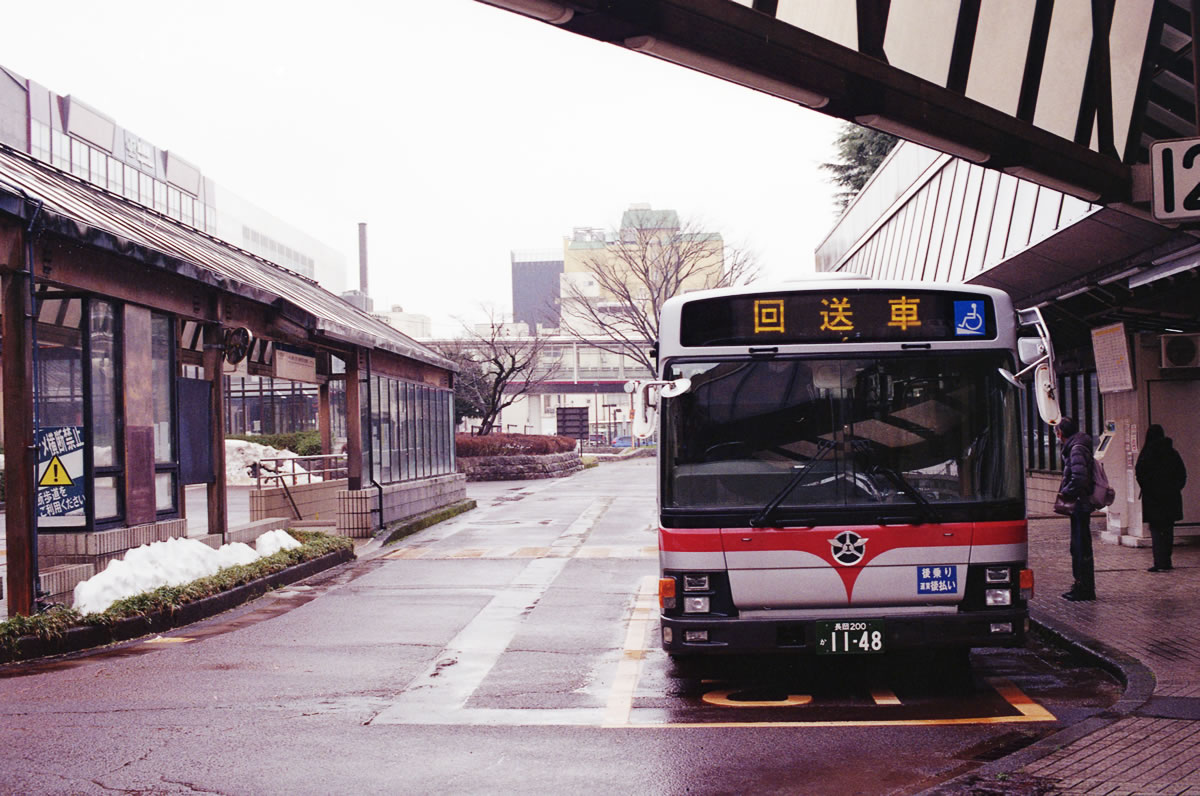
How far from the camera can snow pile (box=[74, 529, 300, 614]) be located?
36.4 ft

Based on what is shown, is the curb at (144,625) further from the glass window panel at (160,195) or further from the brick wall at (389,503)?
the glass window panel at (160,195)

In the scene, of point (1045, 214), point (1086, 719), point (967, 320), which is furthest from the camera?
point (1045, 214)

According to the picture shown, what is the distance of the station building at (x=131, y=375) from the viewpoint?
1057 centimetres

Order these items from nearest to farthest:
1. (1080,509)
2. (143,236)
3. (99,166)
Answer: (1080,509) < (143,236) < (99,166)

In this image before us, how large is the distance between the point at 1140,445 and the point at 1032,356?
841cm

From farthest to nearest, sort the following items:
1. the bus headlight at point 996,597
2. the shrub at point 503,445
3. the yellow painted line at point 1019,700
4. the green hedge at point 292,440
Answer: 1. the shrub at point 503,445
2. the green hedge at point 292,440
3. the bus headlight at point 996,597
4. the yellow painted line at point 1019,700

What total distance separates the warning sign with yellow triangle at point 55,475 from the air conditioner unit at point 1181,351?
44.3ft

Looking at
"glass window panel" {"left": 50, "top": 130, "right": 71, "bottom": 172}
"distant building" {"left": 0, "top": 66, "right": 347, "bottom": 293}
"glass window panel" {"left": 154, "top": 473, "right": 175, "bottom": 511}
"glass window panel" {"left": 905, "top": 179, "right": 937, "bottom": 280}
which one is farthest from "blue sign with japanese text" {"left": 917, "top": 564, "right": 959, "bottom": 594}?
"glass window panel" {"left": 50, "top": 130, "right": 71, "bottom": 172}

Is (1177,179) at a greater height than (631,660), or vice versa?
(1177,179)

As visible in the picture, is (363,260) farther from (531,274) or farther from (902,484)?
(902,484)

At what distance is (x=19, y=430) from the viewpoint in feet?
34.4

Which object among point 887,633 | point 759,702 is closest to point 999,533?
point 887,633

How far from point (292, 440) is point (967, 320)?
126ft

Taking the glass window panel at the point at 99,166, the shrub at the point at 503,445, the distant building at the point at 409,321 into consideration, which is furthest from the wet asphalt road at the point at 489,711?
the distant building at the point at 409,321
